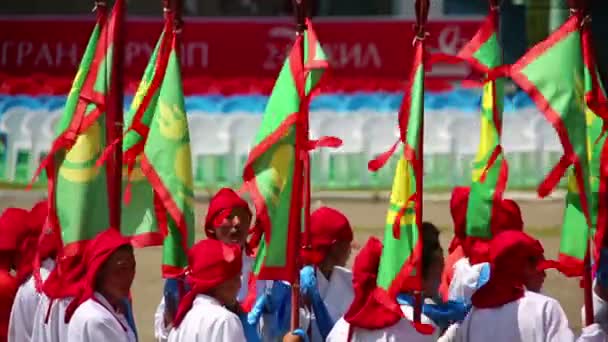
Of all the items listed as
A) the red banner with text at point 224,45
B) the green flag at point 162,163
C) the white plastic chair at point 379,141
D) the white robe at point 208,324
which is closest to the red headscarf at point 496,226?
the green flag at point 162,163

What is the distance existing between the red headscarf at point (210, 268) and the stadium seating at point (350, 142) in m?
10.9

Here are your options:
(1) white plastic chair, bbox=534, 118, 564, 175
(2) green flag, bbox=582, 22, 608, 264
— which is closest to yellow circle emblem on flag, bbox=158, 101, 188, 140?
(2) green flag, bbox=582, 22, 608, 264

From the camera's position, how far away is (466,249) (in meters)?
8.52

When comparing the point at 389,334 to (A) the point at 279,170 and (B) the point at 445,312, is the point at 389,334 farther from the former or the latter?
(A) the point at 279,170

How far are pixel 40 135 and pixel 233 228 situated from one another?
11.0 m

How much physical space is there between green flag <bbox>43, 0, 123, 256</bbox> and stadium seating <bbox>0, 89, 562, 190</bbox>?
31.7 feet

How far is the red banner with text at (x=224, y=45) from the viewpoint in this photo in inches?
892

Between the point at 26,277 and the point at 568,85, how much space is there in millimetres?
2893

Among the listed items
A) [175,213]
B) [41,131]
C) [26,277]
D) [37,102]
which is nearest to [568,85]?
[175,213]

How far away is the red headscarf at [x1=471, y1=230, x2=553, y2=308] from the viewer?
697cm

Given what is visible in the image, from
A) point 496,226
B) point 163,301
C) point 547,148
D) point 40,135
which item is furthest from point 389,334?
point 40,135

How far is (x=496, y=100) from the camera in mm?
8375

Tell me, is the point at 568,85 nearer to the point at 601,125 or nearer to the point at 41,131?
the point at 601,125

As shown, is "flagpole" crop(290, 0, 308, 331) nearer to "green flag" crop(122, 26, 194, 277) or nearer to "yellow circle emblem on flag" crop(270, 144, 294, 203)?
"yellow circle emblem on flag" crop(270, 144, 294, 203)
